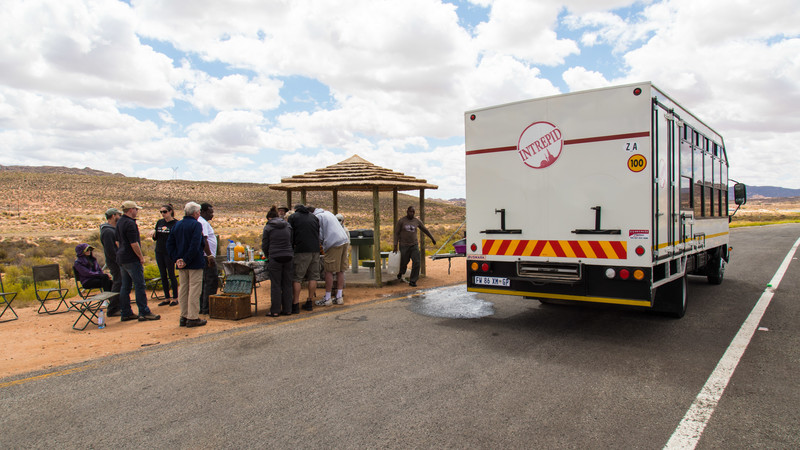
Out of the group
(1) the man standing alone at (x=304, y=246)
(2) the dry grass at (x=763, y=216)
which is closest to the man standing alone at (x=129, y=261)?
(1) the man standing alone at (x=304, y=246)

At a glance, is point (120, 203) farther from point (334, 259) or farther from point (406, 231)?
point (334, 259)

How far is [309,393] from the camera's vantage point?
4430mm

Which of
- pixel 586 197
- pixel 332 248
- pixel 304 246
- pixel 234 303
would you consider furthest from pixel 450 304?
pixel 234 303

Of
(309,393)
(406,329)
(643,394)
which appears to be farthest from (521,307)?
(309,393)

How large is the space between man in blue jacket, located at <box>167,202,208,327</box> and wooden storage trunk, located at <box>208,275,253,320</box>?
40 centimetres

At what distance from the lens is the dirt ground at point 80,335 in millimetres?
5770

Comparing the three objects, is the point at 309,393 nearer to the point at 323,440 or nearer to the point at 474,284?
the point at 323,440

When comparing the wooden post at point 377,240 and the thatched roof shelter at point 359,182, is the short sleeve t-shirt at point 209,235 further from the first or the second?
the wooden post at point 377,240

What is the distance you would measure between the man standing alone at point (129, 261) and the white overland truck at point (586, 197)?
532 centimetres

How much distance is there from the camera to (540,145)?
633cm

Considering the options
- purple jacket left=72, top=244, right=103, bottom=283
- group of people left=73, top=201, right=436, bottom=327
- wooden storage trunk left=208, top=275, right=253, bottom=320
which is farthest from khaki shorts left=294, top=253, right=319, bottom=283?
purple jacket left=72, top=244, right=103, bottom=283

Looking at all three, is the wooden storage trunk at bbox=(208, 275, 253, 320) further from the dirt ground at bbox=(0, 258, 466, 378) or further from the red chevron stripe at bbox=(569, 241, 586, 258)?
the red chevron stripe at bbox=(569, 241, 586, 258)

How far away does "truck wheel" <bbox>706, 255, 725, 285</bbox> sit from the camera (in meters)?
9.94

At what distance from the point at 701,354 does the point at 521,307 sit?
314cm
